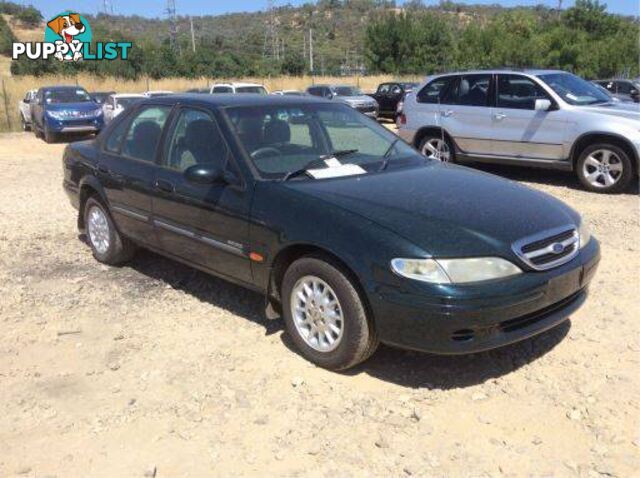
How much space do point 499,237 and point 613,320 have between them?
164 centimetres

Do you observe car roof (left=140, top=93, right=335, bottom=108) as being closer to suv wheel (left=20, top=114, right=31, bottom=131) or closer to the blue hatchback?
the blue hatchback

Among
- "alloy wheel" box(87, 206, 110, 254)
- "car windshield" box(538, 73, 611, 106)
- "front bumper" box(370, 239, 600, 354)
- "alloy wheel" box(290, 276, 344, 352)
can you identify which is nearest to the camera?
"front bumper" box(370, 239, 600, 354)

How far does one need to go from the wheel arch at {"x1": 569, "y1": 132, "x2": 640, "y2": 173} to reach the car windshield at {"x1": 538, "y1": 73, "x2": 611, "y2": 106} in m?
0.62

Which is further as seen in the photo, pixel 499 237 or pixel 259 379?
pixel 259 379

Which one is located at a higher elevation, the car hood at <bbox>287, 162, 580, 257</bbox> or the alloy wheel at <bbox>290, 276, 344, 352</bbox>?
the car hood at <bbox>287, 162, 580, 257</bbox>

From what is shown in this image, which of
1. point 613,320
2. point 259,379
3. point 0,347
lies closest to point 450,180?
point 613,320

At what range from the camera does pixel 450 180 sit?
4.36 m

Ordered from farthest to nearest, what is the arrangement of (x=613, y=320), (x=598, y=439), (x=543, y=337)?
(x=613, y=320), (x=543, y=337), (x=598, y=439)

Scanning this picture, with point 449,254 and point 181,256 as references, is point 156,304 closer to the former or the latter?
point 181,256

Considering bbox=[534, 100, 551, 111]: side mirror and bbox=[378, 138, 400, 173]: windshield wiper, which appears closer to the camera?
bbox=[378, 138, 400, 173]: windshield wiper

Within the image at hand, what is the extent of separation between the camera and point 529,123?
9297mm

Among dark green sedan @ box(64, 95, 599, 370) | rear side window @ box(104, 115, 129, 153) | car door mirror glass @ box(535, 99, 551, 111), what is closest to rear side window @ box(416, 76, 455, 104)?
car door mirror glass @ box(535, 99, 551, 111)

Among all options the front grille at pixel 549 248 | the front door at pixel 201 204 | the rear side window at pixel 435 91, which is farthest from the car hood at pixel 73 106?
the front grille at pixel 549 248

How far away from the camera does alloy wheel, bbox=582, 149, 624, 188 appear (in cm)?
871
